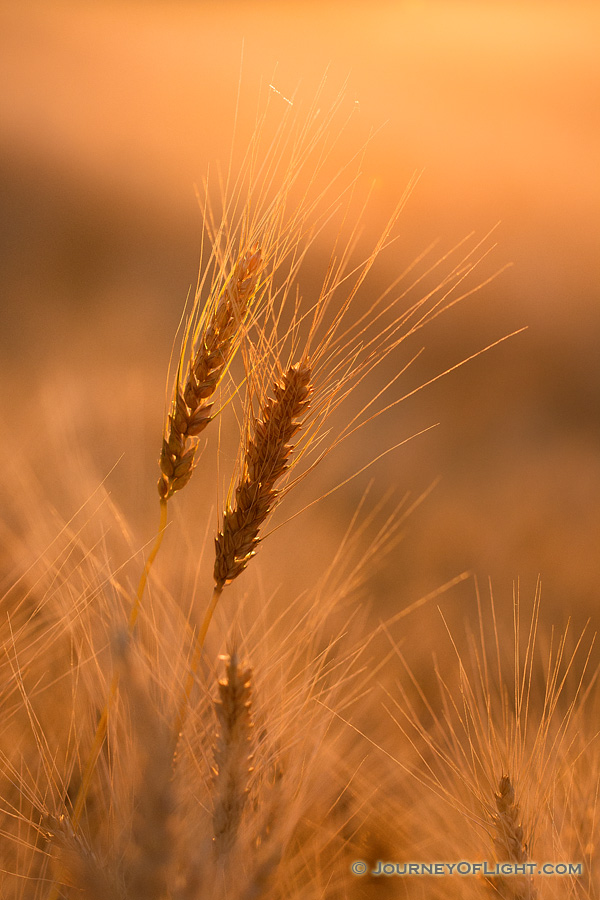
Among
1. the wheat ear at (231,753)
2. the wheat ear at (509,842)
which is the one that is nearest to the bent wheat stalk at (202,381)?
the wheat ear at (231,753)

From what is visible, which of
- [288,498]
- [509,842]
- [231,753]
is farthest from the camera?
[288,498]

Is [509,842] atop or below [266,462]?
below

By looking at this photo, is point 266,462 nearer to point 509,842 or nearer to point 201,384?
point 201,384

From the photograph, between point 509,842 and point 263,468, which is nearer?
point 263,468

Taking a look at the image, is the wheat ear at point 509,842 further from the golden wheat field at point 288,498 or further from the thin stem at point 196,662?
the thin stem at point 196,662

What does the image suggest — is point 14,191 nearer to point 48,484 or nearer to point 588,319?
point 48,484

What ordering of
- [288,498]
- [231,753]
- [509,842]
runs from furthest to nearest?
[288,498] → [509,842] → [231,753]

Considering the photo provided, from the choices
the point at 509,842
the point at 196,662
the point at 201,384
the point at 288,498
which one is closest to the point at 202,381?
the point at 201,384
